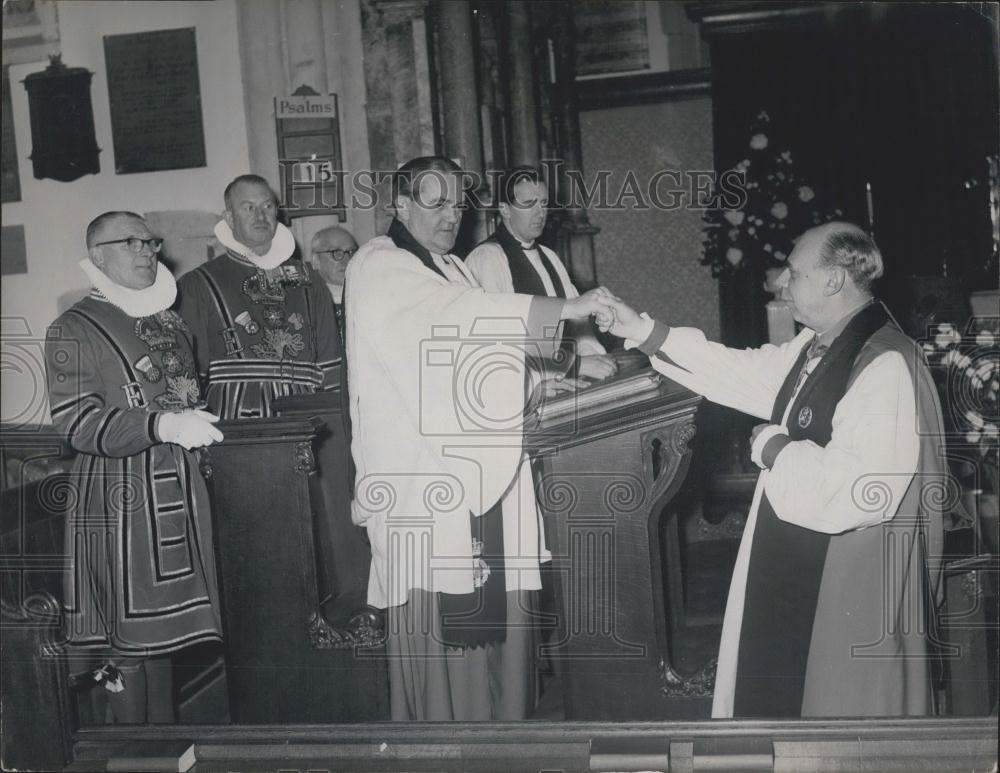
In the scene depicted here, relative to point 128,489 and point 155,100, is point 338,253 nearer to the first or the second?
point 155,100

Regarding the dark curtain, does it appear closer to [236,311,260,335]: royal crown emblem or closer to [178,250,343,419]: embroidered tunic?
[178,250,343,419]: embroidered tunic

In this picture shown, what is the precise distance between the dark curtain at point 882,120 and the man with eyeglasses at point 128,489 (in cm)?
457

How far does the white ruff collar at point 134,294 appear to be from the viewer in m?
3.29

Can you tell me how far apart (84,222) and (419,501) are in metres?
2.84

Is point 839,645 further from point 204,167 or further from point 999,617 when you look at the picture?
point 204,167

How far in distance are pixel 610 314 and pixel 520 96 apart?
3.41 metres

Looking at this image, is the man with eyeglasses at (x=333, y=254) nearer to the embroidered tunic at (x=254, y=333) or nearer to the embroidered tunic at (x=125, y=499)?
the embroidered tunic at (x=254, y=333)

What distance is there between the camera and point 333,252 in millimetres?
4695

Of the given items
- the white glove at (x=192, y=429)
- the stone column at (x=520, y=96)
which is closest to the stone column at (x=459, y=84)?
the stone column at (x=520, y=96)

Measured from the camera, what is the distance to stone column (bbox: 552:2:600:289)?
21.8ft

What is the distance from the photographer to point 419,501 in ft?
10.1

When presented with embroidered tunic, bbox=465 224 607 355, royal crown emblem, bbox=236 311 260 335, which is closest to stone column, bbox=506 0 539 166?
embroidered tunic, bbox=465 224 607 355

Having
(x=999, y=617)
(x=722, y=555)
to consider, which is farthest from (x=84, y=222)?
(x=999, y=617)
